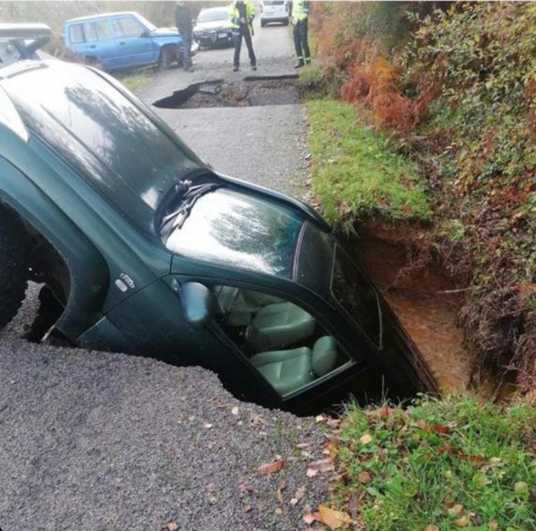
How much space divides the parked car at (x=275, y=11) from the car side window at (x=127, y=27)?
11960 millimetres

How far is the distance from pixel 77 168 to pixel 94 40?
54.5ft

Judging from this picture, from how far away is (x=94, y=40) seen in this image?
17266mm

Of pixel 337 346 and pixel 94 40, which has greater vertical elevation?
pixel 94 40

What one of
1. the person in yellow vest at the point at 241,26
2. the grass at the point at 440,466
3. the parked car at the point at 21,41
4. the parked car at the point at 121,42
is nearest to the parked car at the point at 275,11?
the parked car at the point at 121,42

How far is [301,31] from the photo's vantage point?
13984 mm

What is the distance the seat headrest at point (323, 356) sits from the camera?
326 centimetres

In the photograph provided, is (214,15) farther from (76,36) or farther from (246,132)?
(246,132)

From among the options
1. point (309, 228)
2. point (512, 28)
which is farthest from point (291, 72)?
point (309, 228)

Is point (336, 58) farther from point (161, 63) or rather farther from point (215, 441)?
point (215, 441)

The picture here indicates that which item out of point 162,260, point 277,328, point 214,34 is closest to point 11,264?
point 162,260

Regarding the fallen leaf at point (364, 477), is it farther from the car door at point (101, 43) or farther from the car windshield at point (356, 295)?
the car door at point (101, 43)

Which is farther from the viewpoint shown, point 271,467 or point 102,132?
point 102,132

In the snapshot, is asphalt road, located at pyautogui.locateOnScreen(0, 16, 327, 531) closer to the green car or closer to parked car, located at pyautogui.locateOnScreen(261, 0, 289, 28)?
the green car

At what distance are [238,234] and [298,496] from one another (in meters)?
1.54
